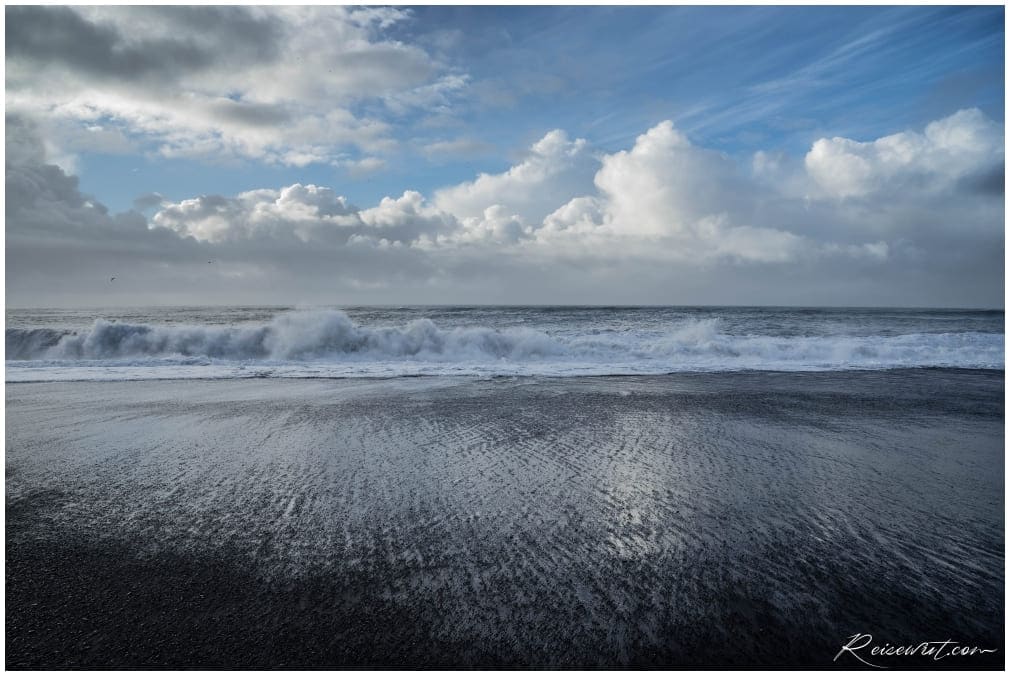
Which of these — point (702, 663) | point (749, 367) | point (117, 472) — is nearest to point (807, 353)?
point (749, 367)

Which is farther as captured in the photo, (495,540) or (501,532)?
(501,532)

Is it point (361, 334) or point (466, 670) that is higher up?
point (361, 334)

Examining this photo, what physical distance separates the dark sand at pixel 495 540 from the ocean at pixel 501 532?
0.02 meters

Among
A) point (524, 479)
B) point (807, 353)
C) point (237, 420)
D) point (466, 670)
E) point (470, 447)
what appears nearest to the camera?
point (466, 670)

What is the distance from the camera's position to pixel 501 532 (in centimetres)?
351

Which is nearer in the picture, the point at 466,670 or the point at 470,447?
the point at 466,670

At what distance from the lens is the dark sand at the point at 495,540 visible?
2.38 m

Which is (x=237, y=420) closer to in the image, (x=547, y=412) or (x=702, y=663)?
(x=547, y=412)

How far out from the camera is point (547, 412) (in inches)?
306

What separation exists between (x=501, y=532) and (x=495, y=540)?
13 centimetres

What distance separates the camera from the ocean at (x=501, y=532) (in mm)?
2381

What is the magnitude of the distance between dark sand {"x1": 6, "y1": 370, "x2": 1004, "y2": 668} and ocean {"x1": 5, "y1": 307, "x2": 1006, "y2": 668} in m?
0.02

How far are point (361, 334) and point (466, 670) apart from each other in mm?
15667

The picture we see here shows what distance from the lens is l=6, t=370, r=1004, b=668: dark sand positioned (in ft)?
7.80
